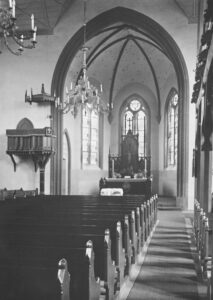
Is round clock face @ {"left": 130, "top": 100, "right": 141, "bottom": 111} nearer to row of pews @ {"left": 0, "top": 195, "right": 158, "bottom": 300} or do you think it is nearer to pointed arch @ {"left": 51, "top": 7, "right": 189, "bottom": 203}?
pointed arch @ {"left": 51, "top": 7, "right": 189, "bottom": 203}

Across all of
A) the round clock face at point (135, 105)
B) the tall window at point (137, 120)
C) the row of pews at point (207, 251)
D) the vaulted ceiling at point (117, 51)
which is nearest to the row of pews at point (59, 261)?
the row of pews at point (207, 251)

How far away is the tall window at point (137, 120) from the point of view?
2106 cm

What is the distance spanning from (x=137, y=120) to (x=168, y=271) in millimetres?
15842

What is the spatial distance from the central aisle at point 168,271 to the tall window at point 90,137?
34.5 feet

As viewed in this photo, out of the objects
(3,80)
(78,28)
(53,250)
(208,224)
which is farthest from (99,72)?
(53,250)

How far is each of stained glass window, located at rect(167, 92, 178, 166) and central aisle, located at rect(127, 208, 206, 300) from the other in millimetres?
9902

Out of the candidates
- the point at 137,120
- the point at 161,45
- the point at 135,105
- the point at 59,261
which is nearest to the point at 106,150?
the point at 137,120

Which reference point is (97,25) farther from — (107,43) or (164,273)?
(164,273)

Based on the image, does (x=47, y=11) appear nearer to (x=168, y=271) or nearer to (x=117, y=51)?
(x=117, y=51)

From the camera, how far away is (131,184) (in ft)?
56.0

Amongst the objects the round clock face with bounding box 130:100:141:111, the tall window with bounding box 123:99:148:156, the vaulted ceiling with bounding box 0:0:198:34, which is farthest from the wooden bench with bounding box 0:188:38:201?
the round clock face with bounding box 130:100:141:111

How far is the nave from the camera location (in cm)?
484

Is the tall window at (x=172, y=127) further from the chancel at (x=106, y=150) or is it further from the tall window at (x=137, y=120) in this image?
the tall window at (x=137, y=120)

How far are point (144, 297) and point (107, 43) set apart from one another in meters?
15.2
